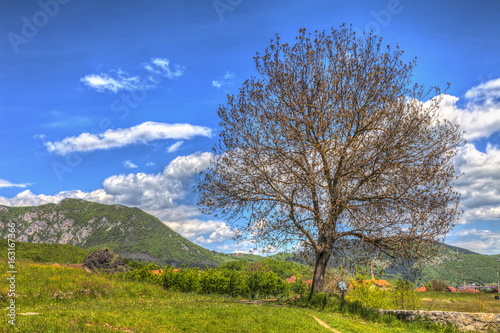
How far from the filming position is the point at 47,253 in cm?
10550

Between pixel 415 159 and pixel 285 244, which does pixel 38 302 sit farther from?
pixel 415 159

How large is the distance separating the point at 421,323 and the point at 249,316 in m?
9.04

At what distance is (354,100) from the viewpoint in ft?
53.1

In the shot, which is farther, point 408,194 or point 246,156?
point 246,156

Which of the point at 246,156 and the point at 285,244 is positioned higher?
the point at 246,156

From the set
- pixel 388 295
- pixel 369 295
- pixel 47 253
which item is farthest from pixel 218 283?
pixel 47 253

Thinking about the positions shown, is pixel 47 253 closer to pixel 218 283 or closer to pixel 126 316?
pixel 218 283

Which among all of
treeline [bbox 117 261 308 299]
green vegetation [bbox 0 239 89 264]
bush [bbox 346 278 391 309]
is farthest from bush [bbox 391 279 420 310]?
green vegetation [bbox 0 239 89 264]

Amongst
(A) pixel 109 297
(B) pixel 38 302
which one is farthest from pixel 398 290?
(B) pixel 38 302

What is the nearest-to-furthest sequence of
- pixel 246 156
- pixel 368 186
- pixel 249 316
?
1. pixel 249 316
2. pixel 368 186
3. pixel 246 156

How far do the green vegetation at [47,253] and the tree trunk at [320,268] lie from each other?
3623 inches

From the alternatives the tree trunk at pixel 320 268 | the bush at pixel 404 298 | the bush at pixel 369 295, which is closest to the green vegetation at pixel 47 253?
the bush at pixel 369 295

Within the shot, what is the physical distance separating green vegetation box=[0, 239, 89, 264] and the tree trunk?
92.0 m

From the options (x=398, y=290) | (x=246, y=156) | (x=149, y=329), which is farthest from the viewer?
(x=398, y=290)
